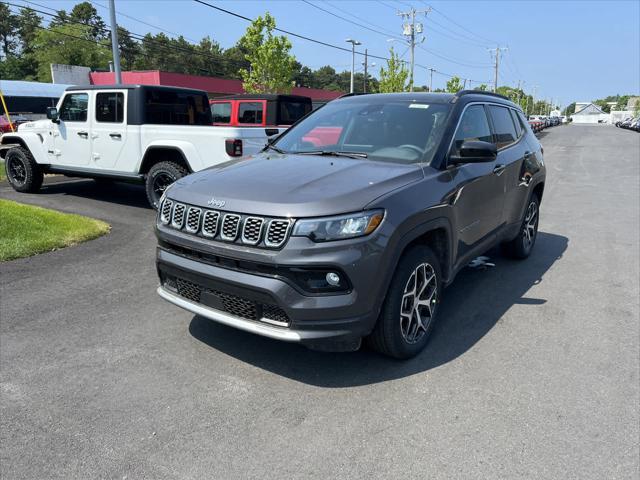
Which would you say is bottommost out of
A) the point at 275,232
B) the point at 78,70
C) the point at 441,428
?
the point at 441,428

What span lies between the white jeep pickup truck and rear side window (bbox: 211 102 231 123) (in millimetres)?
3958

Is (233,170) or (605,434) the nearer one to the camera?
(605,434)

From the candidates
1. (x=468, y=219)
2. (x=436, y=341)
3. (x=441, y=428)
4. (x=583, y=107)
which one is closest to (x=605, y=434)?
(x=441, y=428)

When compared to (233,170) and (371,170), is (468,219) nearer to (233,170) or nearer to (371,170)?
(371,170)

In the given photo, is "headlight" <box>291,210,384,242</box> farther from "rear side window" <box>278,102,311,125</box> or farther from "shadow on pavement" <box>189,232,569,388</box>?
"rear side window" <box>278,102,311,125</box>

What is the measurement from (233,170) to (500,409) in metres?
2.42

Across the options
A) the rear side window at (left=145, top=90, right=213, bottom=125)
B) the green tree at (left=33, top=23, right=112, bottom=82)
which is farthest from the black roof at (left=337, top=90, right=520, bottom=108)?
the green tree at (left=33, top=23, right=112, bottom=82)

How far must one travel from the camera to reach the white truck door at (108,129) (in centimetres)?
830

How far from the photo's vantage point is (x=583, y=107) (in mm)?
197875

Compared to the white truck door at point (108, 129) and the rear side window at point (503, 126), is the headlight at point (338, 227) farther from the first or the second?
the white truck door at point (108, 129)

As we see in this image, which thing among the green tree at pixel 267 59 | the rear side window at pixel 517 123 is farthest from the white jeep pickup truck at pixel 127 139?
the green tree at pixel 267 59

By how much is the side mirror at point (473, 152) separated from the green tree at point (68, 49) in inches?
2869

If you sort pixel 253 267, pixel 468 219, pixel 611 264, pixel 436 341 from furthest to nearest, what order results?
pixel 611 264 < pixel 468 219 < pixel 436 341 < pixel 253 267

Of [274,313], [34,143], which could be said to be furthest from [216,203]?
[34,143]
